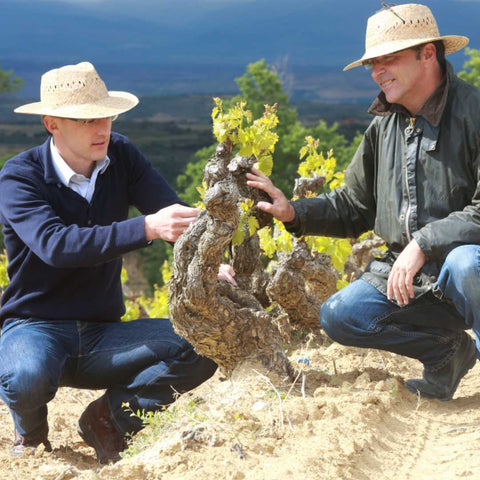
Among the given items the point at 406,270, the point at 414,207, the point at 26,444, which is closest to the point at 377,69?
the point at 414,207

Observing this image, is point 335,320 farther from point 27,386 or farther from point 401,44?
point 27,386

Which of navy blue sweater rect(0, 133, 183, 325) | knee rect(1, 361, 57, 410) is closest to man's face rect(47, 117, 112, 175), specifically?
navy blue sweater rect(0, 133, 183, 325)

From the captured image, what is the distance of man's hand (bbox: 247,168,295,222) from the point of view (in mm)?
3951

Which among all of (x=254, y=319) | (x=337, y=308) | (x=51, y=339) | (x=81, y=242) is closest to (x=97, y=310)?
(x=51, y=339)

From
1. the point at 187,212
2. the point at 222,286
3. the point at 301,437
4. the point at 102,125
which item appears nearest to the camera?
the point at 301,437

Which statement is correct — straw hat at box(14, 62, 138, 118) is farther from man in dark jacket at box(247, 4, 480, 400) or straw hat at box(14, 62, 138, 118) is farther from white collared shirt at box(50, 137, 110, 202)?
man in dark jacket at box(247, 4, 480, 400)

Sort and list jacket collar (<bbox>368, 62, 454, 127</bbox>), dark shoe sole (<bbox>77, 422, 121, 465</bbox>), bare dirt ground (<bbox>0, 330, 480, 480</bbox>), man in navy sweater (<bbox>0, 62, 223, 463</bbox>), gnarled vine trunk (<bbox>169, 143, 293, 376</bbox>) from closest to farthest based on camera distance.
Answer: bare dirt ground (<bbox>0, 330, 480, 480</bbox>), gnarled vine trunk (<bbox>169, 143, 293, 376</bbox>), jacket collar (<bbox>368, 62, 454, 127</bbox>), man in navy sweater (<bbox>0, 62, 223, 463</bbox>), dark shoe sole (<bbox>77, 422, 121, 465</bbox>)

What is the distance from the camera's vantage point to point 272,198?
13.5 ft

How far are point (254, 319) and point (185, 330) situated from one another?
360mm

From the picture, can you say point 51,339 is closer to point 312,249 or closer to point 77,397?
point 77,397

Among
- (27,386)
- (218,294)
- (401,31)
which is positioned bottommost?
(27,386)

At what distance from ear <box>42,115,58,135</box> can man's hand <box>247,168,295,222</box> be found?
108 cm

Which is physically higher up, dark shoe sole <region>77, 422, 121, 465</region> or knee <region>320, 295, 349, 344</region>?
knee <region>320, 295, 349, 344</region>

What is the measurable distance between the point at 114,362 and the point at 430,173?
1874 millimetres
